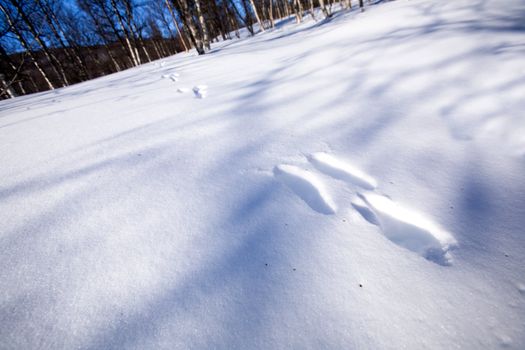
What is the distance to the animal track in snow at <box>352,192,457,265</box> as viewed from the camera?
2.09 feet

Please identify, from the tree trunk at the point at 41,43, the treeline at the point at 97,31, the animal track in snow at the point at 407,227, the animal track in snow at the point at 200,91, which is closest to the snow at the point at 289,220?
the animal track in snow at the point at 407,227

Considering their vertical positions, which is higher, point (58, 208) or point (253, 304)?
point (58, 208)

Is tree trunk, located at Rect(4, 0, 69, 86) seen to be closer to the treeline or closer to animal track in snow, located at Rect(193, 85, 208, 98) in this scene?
the treeline

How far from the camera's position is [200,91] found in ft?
6.68

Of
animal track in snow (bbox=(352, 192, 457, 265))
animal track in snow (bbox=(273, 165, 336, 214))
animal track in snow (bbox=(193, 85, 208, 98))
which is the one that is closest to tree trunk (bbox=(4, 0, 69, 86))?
animal track in snow (bbox=(193, 85, 208, 98))

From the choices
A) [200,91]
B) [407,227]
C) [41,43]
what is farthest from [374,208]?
[41,43]

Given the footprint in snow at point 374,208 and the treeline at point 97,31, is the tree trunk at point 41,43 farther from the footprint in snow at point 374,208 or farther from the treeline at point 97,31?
the footprint in snow at point 374,208

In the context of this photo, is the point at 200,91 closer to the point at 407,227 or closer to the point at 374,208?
the point at 374,208

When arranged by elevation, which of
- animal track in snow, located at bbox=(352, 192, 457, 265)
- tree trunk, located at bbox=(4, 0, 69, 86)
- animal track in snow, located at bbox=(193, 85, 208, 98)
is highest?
tree trunk, located at bbox=(4, 0, 69, 86)

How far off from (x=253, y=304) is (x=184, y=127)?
120 cm

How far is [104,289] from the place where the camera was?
61 cm

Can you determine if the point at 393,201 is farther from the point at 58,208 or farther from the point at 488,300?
the point at 58,208

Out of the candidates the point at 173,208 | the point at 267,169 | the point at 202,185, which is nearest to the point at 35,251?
the point at 173,208

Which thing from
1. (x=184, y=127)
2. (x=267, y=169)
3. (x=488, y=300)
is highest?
(x=184, y=127)
